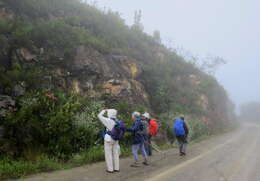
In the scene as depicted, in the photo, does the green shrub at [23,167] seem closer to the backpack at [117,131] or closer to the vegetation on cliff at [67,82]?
the vegetation on cliff at [67,82]

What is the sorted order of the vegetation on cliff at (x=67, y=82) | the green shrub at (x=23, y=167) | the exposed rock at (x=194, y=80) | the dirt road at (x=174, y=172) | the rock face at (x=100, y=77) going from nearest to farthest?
the green shrub at (x=23, y=167) → the dirt road at (x=174, y=172) → the vegetation on cliff at (x=67, y=82) → the rock face at (x=100, y=77) → the exposed rock at (x=194, y=80)

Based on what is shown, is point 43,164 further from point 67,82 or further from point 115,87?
point 115,87

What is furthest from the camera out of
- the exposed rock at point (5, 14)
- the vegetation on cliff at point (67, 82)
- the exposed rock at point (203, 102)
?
the exposed rock at point (203, 102)

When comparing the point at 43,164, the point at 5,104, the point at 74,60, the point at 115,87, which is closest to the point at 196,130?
the point at 115,87

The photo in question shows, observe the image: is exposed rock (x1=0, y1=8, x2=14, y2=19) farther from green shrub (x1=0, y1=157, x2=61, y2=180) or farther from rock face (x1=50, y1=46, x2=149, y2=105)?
green shrub (x1=0, y1=157, x2=61, y2=180)

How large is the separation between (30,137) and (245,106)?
113562 mm

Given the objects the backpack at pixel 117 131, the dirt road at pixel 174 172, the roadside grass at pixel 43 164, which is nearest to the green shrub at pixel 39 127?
the roadside grass at pixel 43 164

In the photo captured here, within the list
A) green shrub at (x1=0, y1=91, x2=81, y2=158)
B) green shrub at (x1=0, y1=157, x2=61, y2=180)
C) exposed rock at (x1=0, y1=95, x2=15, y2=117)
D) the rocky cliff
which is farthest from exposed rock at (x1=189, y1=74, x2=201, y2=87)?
green shrub at (x1=0, y1=157, x2=61, y2=180)

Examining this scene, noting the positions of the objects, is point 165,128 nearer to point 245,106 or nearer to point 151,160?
point 151,160

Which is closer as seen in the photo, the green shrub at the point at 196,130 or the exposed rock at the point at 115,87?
the exposed rock at the point at 115,87

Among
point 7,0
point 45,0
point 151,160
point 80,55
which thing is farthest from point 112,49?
point 151,160

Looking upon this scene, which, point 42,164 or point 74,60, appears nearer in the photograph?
point 42,164

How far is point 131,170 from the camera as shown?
710 cm

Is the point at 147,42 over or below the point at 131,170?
over
